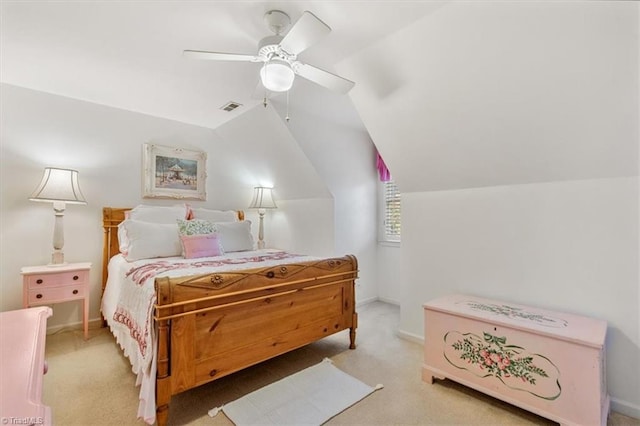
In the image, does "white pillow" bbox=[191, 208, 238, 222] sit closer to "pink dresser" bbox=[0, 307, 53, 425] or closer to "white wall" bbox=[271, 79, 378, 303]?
"white wall" bbox=[271, 79, 378, 303]

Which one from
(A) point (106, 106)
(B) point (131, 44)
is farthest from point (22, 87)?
(B) point (131, 44)

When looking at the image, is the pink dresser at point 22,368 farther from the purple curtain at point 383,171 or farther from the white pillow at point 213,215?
the purple curtain at point 383,171

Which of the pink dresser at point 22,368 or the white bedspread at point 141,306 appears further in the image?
the white bedspread at point 141,306

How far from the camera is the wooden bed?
1.62m

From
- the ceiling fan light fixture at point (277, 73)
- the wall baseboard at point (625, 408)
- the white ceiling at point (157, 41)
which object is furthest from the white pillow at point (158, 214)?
the wall baseboard at point (625, 408)

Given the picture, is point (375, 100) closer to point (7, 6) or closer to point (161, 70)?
point (161, 70)

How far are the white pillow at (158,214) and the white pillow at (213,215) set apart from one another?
0.13 m

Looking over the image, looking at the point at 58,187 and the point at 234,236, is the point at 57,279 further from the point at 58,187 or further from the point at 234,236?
the point at 234,236

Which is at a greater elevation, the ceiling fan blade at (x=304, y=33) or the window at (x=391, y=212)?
the ceiling fan blade at (x=304, y=33)

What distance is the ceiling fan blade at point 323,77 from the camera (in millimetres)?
1739

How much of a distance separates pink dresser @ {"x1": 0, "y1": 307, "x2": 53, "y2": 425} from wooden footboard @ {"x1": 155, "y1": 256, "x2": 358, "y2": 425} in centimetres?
55

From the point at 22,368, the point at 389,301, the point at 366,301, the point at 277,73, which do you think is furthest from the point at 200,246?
the point at 389,301

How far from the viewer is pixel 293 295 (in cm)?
221

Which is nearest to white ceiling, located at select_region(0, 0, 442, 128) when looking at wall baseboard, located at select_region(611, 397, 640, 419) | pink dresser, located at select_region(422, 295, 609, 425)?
pink dresser, located at select_region(422, 295, 609, 425)
